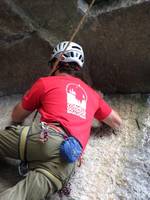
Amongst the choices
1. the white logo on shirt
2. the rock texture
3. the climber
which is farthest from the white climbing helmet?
the rock texture

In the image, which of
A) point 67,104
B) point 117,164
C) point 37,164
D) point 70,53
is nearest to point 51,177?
point 37,164

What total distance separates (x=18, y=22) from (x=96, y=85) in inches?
41.1

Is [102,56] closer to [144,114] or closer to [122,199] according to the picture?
[144,114]

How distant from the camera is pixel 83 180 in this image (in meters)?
3.55

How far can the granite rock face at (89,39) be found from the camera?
12.7 feet

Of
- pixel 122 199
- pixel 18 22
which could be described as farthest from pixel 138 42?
→ pixel 122 199

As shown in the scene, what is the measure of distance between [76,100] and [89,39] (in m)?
0.82

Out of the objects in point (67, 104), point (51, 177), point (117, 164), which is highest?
point (67, 104)

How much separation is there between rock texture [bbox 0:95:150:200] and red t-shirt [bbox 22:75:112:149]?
0.29 metres

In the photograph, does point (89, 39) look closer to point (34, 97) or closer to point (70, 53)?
point (70, 53)

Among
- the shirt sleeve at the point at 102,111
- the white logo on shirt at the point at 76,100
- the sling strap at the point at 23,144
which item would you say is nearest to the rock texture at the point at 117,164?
the shirt sleeve at the point at 102,111

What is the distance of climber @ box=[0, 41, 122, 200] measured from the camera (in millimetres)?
3198

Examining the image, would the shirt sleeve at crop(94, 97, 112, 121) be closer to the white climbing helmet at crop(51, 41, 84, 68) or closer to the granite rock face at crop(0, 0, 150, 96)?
the white climbing helmet at crop(51, 41, 84, 68)

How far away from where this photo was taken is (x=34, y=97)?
12.0 ft
